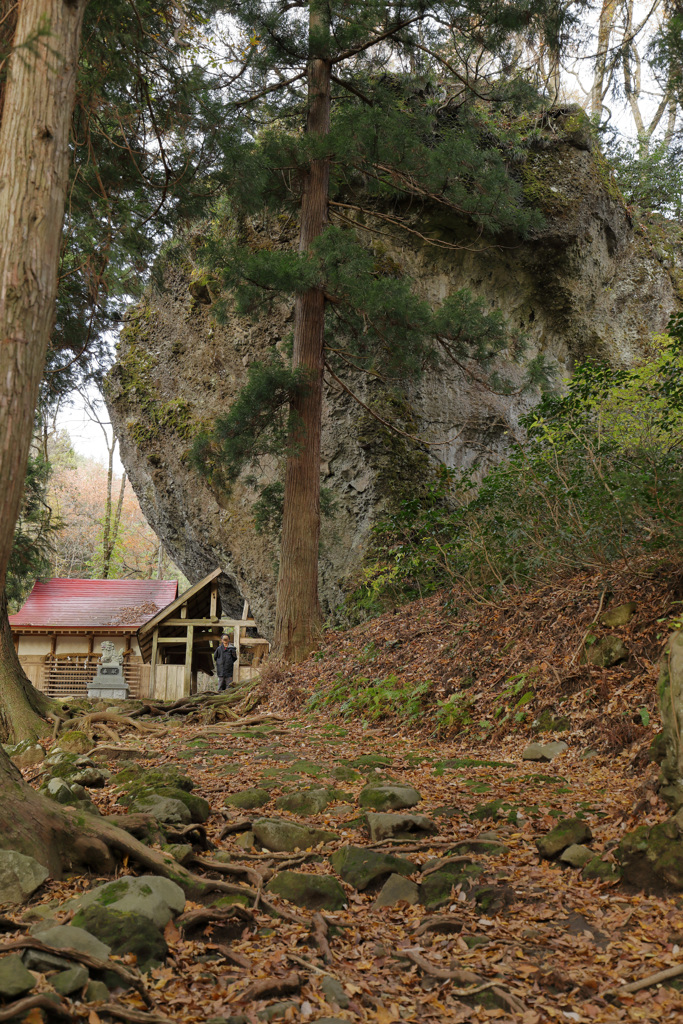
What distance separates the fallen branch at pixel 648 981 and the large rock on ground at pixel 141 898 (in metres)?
1.82

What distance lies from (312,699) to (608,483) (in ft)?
16.5

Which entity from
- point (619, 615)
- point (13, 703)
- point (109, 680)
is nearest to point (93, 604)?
point (109, 680)

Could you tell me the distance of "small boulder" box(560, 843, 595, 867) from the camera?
3.67m

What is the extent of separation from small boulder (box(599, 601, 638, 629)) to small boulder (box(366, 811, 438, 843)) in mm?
3144

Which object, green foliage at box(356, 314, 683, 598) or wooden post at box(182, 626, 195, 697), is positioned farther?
wooden post at box(182, 626, 195, 697)

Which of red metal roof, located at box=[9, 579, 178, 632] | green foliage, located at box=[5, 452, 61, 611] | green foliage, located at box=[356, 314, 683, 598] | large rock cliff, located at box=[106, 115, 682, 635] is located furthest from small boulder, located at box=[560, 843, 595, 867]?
red metal roof, located at box=[9, 579, 178, 632]

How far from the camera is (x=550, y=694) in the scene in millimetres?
6566

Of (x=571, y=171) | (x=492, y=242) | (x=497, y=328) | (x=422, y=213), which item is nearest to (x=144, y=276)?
(x=497, y=328)

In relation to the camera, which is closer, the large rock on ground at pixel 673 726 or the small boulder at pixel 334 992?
the small boulder at pixel 334 992

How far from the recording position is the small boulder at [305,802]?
16.3 ft

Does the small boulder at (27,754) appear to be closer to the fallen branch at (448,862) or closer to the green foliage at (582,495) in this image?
the fallen branch at (448,862)

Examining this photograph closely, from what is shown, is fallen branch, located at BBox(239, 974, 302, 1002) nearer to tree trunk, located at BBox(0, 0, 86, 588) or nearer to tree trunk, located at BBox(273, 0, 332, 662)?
tree trunk, located at BBox(0, 0, 86, 588)

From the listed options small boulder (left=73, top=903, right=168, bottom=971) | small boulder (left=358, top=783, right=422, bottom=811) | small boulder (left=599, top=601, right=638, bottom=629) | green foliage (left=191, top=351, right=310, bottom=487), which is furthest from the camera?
green foliage (left=191, top=351, right=310, bottom=487)

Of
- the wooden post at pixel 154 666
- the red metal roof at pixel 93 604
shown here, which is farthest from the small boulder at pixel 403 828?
the red metal roof at pixel 93 604
